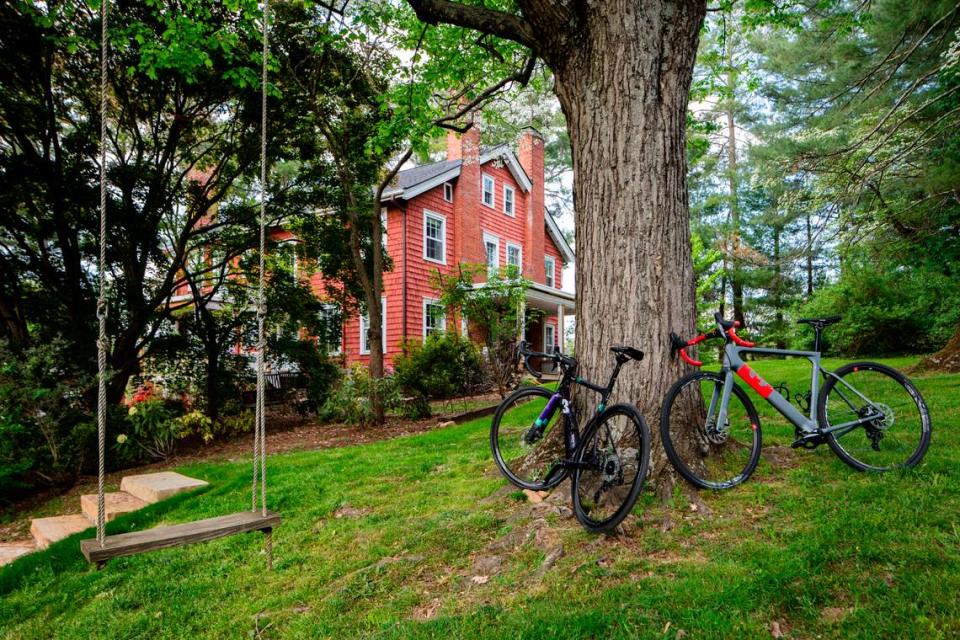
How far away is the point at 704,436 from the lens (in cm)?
344

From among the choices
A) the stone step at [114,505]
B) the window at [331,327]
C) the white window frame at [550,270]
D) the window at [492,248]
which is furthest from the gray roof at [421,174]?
the stone step at [114,505]

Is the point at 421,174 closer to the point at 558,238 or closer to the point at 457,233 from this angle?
the point at 457,233

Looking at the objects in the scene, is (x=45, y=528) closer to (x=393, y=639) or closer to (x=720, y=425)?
(x=393, y=639)

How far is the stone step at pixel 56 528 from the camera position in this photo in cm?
501

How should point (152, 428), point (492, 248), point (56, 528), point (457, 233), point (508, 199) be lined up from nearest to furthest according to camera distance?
point (56, 528)
point (152, 428)
point (457, 233)
point (492, 248)
point (508, 199)

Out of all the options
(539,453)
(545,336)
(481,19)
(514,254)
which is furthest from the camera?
(545,336)

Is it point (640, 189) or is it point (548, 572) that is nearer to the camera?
point (548, 572)

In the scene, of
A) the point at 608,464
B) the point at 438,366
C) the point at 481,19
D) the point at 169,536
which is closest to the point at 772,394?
the point at 608,464

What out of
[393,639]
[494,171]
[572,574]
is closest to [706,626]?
[572,574]

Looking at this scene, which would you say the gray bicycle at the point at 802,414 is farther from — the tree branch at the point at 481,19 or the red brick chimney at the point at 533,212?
the red brick chimney at the point at 533,212

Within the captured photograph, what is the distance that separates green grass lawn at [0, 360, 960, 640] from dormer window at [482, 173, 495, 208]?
15933 millimetres

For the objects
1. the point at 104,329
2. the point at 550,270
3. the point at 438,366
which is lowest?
the point at 438,366

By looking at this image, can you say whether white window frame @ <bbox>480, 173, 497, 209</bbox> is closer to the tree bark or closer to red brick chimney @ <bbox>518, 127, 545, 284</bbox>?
red brick chimney @ <bbox>518, 127, 545, 284</bbox>

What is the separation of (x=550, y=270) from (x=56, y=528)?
66.3ft
